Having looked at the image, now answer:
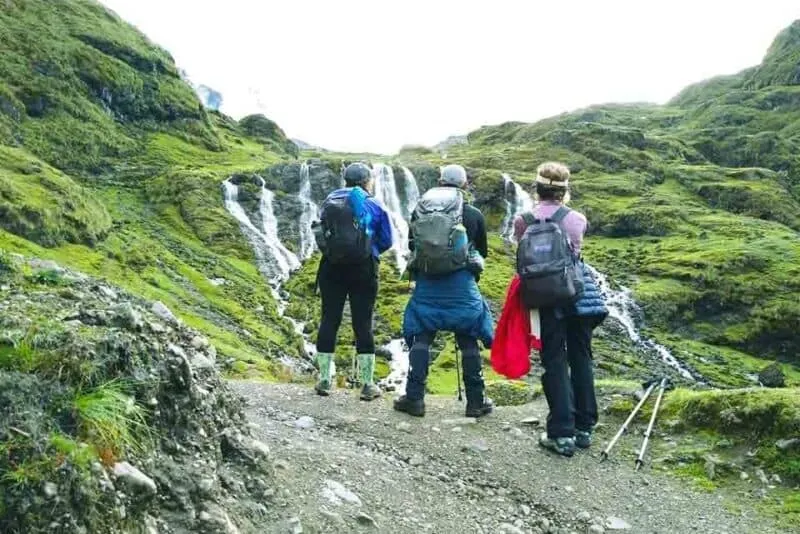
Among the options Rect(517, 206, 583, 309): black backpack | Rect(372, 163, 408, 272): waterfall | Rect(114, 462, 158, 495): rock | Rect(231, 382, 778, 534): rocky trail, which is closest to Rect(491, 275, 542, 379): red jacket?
Rect(517, 206, 583, 309): black backpack

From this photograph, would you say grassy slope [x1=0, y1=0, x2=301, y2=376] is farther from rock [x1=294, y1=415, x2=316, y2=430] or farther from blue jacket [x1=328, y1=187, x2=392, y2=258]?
blue jacket [x1=328, y1=187, x2=392, y2=258]

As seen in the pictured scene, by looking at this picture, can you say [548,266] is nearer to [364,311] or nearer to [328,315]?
[364,311]

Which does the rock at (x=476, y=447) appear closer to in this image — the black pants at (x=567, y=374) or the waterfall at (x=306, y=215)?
the black pants at (x=567, y=374)

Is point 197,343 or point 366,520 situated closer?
point 366,520

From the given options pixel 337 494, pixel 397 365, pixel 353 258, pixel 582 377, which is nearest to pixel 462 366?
pixel 582 377

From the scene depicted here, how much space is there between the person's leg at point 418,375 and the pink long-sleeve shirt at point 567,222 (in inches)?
95.8

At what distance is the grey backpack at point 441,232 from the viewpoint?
10227 mm

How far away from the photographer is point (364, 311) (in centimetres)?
1157

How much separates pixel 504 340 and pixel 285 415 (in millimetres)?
3693

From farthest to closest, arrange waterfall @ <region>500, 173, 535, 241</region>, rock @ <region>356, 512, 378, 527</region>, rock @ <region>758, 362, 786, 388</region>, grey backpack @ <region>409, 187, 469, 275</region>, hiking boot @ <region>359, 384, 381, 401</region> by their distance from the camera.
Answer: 1. waterfall @ <region>500, 173, 535, 241</region>
2. rock @ <region>758, 362, 786, 388</region>
3. hiking boot @ <region>359, 384, 381, 401</region>
4. grey backpack @ <region>409, 187, 469, 275</region>
5. rock @ <region>356, 512, 378, 527</region>

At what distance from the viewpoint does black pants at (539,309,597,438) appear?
947 centimetres

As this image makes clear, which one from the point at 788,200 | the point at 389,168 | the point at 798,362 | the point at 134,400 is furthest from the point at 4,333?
the point at 788,200

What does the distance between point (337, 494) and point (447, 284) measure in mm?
4334

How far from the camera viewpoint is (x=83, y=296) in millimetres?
6762
